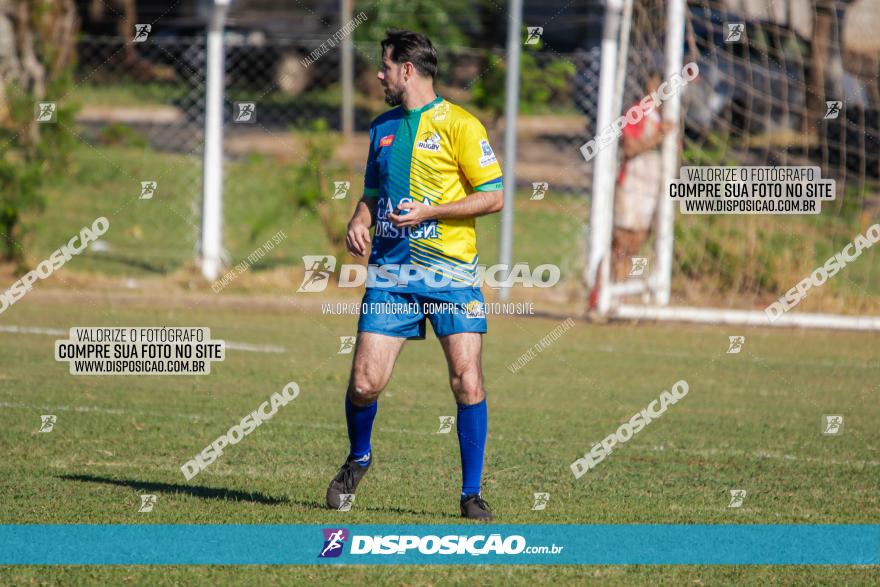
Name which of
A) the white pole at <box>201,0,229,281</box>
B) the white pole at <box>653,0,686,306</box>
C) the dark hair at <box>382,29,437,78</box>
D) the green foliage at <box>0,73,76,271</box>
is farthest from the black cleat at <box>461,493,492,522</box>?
the green foliage at <box>0,73,76,271</box>

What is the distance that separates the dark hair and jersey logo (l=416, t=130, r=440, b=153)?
0.31 metres

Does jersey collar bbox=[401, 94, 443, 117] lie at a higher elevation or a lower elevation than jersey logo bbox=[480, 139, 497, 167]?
higher

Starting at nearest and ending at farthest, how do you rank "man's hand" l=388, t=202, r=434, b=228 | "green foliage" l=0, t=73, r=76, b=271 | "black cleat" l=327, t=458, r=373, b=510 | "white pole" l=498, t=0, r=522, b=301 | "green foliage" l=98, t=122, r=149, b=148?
1. "man's hand" l=388, t=202, r=434, b=228
2. "black cleat" l=327, t=458, r=373, b=510
3. "white pole" l=498, t=0, r=522, b=301
4. "green foliage" l=0, t=73, r=76, b=271
5. "green foliage" l=98, t=122, r=149, b=148

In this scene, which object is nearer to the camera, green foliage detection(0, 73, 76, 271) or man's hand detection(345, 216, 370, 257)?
man's hand detection(345, 216, 370, 257)

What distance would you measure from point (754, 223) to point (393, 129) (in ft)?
30.5

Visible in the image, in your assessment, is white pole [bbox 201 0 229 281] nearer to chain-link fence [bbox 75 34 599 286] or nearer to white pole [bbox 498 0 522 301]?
chain-link fence [bbox 75 34 599 286]

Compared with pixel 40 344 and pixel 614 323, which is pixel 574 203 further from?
pixel 40 344

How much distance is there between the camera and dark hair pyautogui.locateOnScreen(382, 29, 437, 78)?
606cm

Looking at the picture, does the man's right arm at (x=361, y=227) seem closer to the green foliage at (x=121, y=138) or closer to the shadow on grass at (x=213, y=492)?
the shadow on grass at (x=213, y=492)

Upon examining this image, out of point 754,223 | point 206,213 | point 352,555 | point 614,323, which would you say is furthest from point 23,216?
point 352,555

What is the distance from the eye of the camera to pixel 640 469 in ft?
24.8

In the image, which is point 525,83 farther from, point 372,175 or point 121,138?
point 372,175

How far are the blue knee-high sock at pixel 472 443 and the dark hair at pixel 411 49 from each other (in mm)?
1660

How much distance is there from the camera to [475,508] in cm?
609
